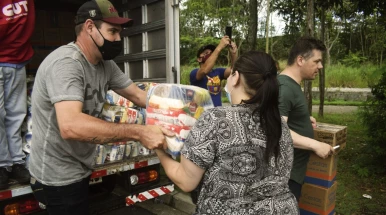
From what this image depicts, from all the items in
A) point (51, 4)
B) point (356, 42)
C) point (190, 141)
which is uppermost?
point (356, 42)

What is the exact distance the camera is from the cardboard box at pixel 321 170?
2.64m

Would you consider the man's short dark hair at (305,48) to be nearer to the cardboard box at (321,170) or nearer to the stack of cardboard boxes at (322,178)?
the stack of cardboard boxes at (322,178)

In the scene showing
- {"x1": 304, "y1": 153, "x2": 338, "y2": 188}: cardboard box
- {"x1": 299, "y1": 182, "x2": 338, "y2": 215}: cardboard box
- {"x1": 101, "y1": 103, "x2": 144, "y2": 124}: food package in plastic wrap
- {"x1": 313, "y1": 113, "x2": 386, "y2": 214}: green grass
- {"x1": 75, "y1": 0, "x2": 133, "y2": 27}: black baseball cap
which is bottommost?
{"x1": 313, "y1": 113, "x2": 386, "y2": 214}: green grass

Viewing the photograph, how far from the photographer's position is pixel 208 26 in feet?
78.6

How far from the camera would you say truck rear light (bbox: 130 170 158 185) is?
319 centimetres

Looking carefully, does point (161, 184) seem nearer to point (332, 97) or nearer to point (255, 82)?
point (255, 82)

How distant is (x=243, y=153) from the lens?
1.38 meters

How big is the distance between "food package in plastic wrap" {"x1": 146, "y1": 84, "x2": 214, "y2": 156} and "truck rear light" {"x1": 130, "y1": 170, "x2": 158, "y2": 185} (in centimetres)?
166

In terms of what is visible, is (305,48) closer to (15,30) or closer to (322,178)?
(322,178)

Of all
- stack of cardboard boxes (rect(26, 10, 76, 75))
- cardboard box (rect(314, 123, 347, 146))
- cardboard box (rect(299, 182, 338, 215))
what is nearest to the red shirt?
cardboard box (rect(314, 123, 347, 146))

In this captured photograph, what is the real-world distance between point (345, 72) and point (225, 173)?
59.2 feet

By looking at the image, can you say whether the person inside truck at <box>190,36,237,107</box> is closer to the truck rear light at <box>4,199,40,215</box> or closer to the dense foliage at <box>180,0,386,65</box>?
the truck rear light at <box>4,199,40,215</box>

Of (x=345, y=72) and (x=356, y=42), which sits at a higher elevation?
(x=356, y=42)

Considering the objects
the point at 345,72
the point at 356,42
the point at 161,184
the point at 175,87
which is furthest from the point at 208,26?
the point at 175,87
